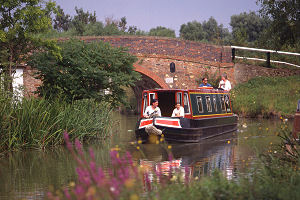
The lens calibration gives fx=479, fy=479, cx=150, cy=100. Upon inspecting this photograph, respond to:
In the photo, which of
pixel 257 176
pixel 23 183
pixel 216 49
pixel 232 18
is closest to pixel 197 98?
pixel 23 183

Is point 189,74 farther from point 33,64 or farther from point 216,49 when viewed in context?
point 33,64

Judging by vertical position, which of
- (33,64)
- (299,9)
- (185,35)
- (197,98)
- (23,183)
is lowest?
(23,183)

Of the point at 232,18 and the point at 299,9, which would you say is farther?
the point at 232,18

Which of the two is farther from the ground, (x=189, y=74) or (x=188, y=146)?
(x=189, y=74)

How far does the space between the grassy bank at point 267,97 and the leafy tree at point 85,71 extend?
778 centimetres

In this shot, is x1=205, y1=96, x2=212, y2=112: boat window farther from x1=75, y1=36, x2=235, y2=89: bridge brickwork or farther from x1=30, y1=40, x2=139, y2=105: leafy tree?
x1=75, y1=36, x2=235, y2=89: bridge brickwork

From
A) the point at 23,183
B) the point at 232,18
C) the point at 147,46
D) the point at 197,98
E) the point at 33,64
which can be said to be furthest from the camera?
the point at 232,18

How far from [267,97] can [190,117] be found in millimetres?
9820

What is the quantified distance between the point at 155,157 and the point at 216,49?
15662mm

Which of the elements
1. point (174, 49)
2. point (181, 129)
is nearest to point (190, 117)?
point (181, 129)

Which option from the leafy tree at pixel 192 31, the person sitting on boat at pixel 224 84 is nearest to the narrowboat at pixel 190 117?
the person sitting on boat at pixel 224 84

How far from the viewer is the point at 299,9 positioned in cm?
1390

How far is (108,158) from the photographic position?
32.6ft

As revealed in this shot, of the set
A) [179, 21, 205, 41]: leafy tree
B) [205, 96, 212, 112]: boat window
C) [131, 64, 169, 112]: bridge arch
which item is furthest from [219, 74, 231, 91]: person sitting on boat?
[179, 21, 205, 41]: leafy tree
